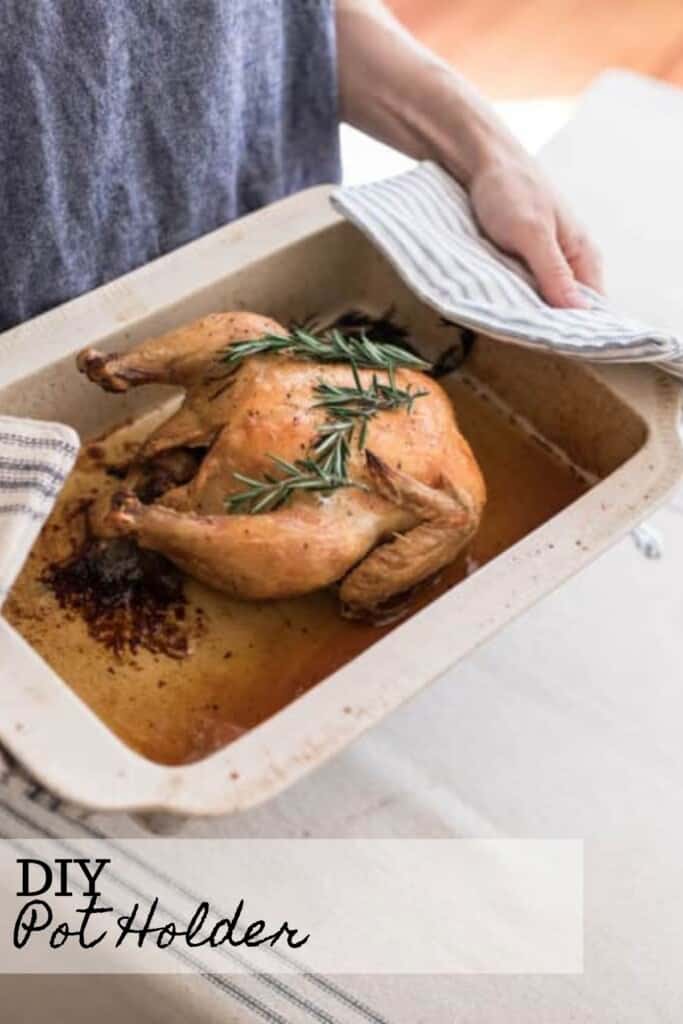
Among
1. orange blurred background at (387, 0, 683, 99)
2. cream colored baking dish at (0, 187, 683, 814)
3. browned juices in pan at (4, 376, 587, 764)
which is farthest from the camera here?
orange blurred background at (387, 0, 683, 99)

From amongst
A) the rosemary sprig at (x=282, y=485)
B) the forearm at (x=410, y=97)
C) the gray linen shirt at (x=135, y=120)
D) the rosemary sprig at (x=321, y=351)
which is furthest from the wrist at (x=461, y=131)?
the rosemary sprig at (x=282, y=485)

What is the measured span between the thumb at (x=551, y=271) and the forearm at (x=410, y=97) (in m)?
0.10

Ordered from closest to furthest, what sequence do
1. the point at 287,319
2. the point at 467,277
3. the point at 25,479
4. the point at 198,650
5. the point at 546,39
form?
the point at 25,479 → the point at 198,650 → the point at 467,277 → the point at 287,319 → the point at 546,39

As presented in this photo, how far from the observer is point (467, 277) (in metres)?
0.95

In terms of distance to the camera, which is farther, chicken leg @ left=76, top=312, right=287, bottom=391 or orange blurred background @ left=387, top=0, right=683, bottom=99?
orange blurred background @ left=387, top=0, right=683, bottom=99

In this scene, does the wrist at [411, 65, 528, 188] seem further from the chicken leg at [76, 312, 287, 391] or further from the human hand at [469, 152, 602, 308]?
the chicken leg at [76, 312, 287, 391]

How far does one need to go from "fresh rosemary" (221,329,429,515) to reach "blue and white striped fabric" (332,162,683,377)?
0.24 feet

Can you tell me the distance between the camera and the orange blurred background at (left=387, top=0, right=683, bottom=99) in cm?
195

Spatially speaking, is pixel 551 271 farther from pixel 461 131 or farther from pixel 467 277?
pixel 461 131

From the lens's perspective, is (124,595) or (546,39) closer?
(124,595)

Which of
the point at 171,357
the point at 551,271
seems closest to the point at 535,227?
the point at 551,271

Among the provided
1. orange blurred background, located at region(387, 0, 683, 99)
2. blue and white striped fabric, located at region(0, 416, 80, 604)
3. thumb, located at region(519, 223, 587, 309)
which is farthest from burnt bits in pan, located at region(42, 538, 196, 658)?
orange blurred background, located at region(387, 0, 683, 99)

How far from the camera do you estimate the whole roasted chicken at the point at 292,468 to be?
0.81 metres

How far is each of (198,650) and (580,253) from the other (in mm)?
477
